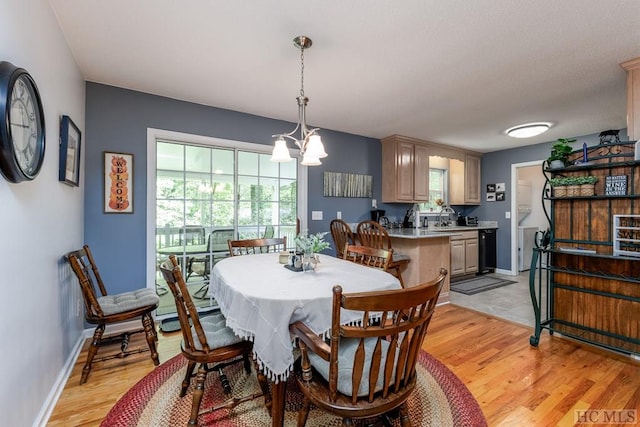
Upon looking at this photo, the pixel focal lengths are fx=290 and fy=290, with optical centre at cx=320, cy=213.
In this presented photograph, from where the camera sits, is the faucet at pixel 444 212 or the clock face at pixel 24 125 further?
the faucet at pixel 444 212

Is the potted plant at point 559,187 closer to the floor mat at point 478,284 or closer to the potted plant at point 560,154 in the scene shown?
the potted plant at point 560,154

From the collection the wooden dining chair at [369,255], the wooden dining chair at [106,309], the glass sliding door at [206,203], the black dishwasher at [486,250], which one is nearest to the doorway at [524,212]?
the black dishwasher at [486,250]

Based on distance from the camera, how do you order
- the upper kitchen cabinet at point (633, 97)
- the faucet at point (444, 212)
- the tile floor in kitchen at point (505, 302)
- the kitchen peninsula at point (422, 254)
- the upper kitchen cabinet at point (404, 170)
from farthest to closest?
the faucet at point (444, 212)
the upper kitchen cabinet at point (404, 170)
the kitchen peninsula at point (422, 254)
the tile floor in kitchen at point (505, 302)
the upper kitchen cabinet at point (633, 97)

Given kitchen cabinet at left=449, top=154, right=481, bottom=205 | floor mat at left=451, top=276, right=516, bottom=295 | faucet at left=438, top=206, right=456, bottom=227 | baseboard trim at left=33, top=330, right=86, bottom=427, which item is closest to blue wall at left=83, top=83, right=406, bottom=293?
baseboard trim at left=33, top=330, right=86, bottom=427

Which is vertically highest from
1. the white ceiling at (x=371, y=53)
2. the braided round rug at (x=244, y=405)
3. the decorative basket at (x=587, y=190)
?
the white ceiling at (x=371, y=53)

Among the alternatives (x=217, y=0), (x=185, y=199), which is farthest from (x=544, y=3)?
(x=185, y=199)

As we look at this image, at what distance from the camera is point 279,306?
52.9 inches

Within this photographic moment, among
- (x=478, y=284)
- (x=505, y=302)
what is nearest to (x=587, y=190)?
(x=505, y=302)

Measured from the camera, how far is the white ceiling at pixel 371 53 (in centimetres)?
170

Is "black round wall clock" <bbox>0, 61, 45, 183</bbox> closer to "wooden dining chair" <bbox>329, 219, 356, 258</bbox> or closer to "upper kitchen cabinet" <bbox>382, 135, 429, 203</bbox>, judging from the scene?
"wooden dining chair" <bbox>329, 219, 356, 258</bbox>

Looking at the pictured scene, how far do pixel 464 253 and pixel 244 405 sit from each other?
14.5ft

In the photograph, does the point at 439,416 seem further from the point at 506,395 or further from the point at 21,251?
the point at 21,251

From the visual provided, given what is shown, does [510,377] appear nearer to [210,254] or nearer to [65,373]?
[210,254]

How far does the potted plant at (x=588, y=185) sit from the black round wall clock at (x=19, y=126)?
141 inches
